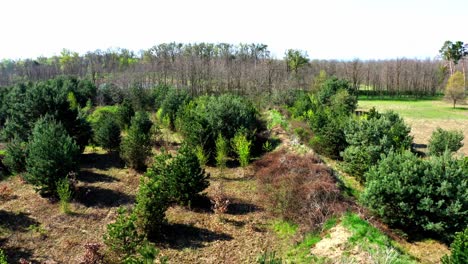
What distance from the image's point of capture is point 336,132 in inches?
710

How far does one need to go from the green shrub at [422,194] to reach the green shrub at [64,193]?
384 inches

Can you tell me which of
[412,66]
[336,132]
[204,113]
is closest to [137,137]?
[204,113]

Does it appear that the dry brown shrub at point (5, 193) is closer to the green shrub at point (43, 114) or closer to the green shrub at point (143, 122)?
the green shrub at point (43, 114)

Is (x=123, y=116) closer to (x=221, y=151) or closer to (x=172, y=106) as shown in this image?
(x=172, y=106)

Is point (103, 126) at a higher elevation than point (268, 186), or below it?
higher

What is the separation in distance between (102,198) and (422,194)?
10708 mm

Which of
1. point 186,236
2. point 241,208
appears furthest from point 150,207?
point 241,208

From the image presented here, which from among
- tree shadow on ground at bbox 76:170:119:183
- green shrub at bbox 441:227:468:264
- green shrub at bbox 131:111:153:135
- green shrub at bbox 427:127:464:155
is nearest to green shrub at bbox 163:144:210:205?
tree shadow on ground at bbox 76:170:119:183

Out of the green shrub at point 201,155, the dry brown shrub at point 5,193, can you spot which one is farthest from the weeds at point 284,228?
the dry brown shrub at point 5,193

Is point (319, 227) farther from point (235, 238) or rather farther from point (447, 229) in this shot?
point (447, 229)

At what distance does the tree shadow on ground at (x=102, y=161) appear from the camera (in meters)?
16.1

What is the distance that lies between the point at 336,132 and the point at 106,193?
12.0 metres

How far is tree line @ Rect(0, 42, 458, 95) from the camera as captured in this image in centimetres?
4644

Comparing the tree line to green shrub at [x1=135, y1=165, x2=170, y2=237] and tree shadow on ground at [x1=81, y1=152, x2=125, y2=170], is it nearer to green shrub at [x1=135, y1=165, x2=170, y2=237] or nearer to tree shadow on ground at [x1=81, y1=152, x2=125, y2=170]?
tree shadow on ground at [x1=81, y1=152, x2=125, y2=170]
